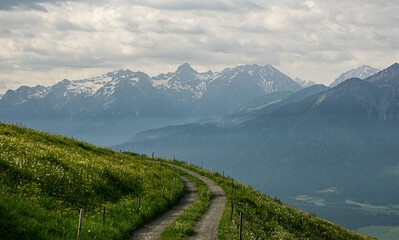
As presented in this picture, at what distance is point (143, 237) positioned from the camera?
77.1ft

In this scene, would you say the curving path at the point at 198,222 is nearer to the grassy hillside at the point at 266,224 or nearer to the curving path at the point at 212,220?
the curving path at the point at 212,220

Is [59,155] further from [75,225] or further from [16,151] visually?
[75,225]

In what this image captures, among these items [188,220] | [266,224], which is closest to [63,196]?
[188,220]

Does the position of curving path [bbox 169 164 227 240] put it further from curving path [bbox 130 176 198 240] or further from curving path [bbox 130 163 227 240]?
curving path [bbox 130 176 198 240]

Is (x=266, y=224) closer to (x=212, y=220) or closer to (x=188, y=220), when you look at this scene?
(x=212, y=220)

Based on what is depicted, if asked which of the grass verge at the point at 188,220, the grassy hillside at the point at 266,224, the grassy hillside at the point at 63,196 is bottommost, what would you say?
the grassy hillside at the point at 266,224

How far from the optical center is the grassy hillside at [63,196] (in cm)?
1838

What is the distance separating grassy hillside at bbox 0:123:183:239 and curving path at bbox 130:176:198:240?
652mm

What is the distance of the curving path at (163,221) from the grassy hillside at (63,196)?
0.65 metres

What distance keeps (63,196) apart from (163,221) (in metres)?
8.23

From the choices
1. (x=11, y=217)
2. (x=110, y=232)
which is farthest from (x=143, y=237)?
(x=11, y=217)

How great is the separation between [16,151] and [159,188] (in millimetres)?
16232

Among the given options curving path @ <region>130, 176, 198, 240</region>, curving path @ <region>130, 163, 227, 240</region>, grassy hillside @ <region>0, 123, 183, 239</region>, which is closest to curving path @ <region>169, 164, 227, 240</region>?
curving path @ <region>130, 163, 227, 240</region>

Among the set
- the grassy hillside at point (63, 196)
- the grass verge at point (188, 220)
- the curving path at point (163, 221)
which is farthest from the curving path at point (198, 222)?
the grassy hillside at point (63, 196)
